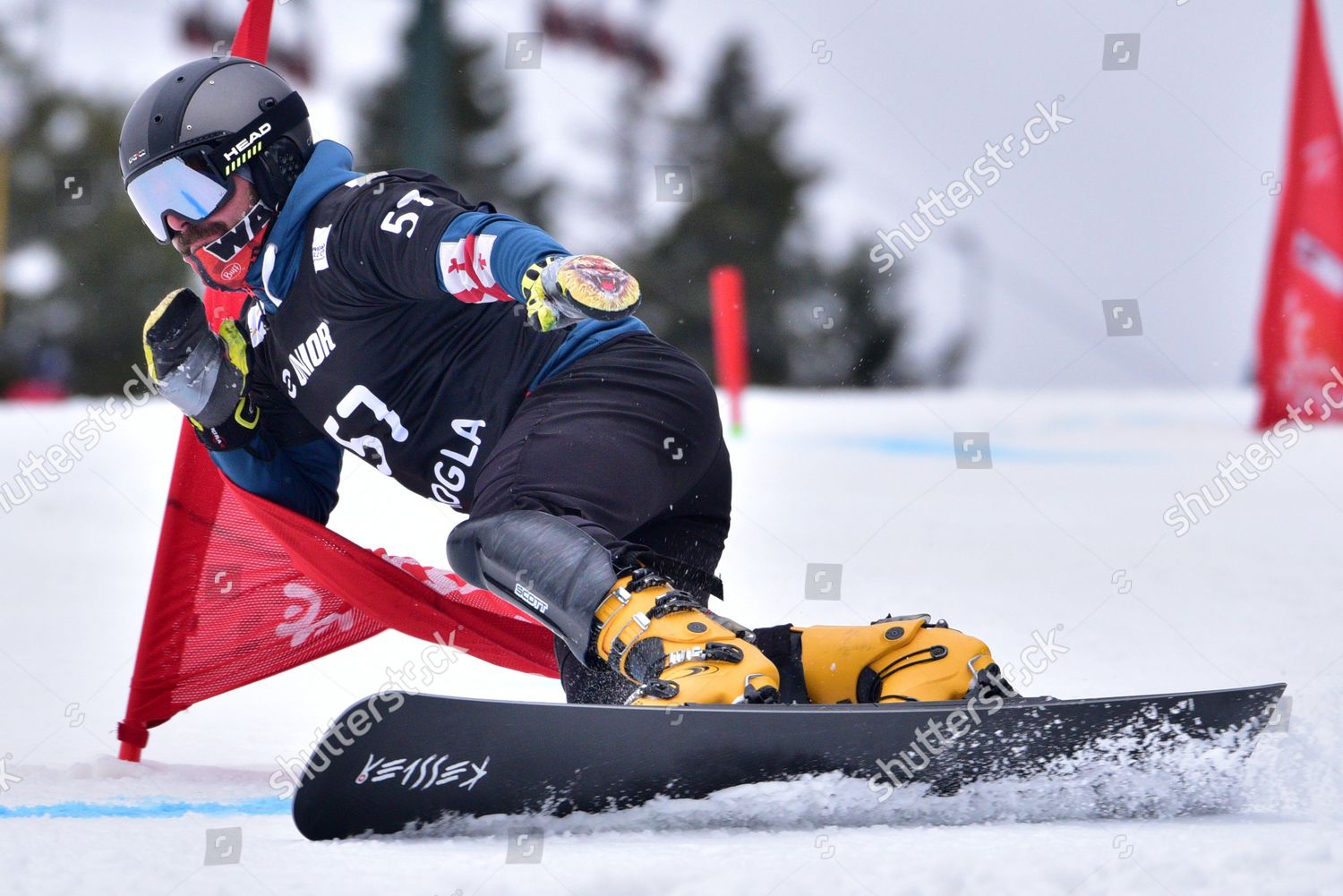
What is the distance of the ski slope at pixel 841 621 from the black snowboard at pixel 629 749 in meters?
0.04

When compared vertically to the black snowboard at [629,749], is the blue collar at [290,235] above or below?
above

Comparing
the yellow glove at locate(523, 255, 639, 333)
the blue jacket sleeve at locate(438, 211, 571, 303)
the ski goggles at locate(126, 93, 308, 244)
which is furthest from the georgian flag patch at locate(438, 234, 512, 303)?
the ski goggles at locate(126, 93, 308, 244)

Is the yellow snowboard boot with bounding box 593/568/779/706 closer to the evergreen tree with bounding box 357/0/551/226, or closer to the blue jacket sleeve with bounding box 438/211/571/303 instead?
the blue jacket sleeve with bounding box 438/211/571/303

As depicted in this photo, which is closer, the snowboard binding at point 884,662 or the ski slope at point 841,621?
the ski slope at point 841,621

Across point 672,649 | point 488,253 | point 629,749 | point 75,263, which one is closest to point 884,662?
point 672,649

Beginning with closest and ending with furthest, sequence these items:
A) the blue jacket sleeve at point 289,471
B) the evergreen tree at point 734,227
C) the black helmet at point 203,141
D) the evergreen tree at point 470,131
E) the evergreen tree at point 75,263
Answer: the black helmet at point 203,141 → the blue jacket sleeve at point 289,471 → the evergreen tree at point 734,227 → the evergreen tree at point 470,131 → the evergreen tree at point 75,263

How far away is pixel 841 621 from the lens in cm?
426

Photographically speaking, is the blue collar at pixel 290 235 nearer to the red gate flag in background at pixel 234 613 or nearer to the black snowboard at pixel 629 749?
the red gate flag in background at pixel 234 613

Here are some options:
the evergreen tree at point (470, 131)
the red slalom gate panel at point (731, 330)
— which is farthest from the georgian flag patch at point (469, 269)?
the evergreen tree at point (470, 131)

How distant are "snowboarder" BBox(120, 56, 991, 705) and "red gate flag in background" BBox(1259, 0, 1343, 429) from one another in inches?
276

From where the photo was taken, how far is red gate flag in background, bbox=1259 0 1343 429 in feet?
28.5

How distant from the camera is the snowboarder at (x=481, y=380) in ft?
7.32

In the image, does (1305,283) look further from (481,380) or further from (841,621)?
(481,380)

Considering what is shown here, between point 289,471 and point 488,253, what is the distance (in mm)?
1124
